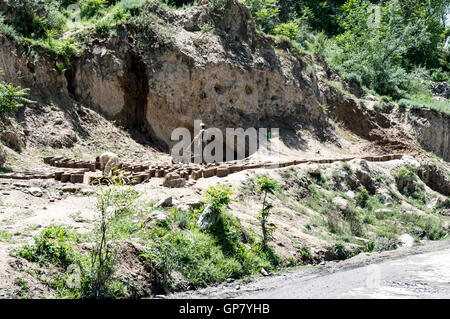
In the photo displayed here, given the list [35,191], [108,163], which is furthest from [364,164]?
[35,191]

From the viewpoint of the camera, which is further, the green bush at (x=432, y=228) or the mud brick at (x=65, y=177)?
the green bush at (x=432, y=228)

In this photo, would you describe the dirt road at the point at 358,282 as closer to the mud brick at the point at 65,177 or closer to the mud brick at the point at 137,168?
the mud brick at the point at 65,177

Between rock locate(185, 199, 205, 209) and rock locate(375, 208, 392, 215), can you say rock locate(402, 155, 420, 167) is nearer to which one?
rock locate(375, 208, 392, 215)

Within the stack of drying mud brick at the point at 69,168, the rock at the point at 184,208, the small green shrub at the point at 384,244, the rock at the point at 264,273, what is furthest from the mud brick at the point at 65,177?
the small green shrub at the point at 384,244

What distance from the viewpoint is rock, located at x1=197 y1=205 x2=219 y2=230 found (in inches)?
380

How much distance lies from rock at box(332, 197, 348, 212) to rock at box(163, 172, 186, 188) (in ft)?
16.1

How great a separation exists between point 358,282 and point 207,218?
3.09 meters

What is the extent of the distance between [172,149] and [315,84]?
8865 mm

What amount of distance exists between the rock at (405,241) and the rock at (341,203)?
5.54 feet

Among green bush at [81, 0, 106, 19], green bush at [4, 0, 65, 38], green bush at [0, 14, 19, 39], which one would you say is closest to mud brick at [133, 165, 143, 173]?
green bush at [0, 14, 19, 39]

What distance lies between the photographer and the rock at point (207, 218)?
965cm

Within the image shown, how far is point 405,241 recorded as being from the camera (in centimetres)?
1345

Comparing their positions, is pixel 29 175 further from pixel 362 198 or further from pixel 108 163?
pixel 362 198

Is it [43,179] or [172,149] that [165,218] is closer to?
[43,179]
